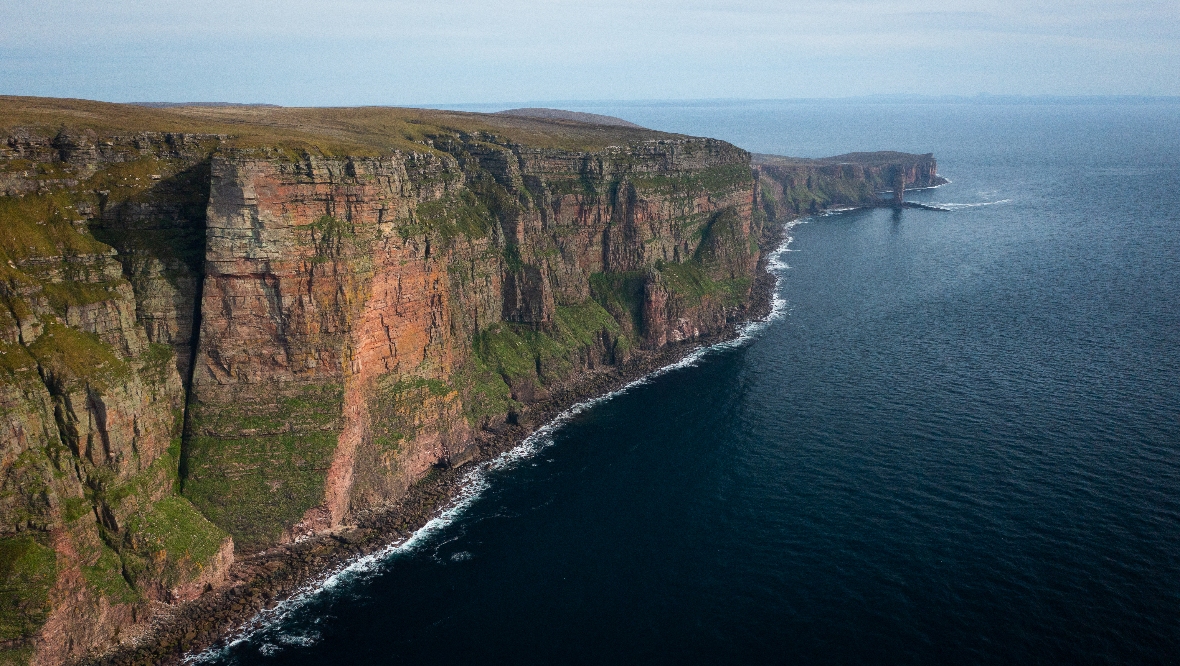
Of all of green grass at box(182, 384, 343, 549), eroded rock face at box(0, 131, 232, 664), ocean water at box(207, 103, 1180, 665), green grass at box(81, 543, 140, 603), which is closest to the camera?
eroded rock face at box(0, 131, 232, 664)

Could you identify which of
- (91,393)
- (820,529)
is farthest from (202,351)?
(820,529)

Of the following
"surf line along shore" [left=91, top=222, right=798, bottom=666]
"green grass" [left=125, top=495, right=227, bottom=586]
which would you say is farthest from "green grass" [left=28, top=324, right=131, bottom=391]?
"surf line along shore" [left=91, top=222, right=798, bottom=666]

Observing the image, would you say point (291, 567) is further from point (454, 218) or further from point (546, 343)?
point (546, 343)

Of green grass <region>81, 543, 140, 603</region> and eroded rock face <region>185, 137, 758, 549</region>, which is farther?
eroded rock face <region>185, 137, 758, 549</region>

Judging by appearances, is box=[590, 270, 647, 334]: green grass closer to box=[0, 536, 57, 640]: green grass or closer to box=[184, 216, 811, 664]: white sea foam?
box=[184, 216, 811, 664]: white sea foam

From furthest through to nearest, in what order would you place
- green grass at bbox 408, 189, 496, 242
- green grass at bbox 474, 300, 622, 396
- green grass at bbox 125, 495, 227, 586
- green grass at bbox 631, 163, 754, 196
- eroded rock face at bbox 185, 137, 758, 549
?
green grass at bbox 631, 163, 754, 196
green grass at bbox 474, 300, 622, 396
green grass at bbox 408, 189, 496, 242
eroded rock face at bbox 185, 137, 758, 549
green grass at bbox 125, 495, 227, 586

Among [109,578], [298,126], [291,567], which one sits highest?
[298,126]

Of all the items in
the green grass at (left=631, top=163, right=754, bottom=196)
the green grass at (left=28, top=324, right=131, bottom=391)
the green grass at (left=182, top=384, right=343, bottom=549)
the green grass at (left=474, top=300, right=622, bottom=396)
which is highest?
the green grass at (left=631, top=163, right=754, bottom=196)

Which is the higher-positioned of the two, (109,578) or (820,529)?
(820,529)
